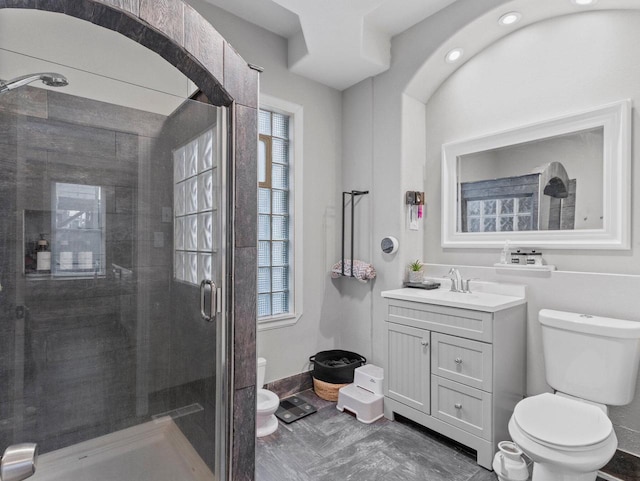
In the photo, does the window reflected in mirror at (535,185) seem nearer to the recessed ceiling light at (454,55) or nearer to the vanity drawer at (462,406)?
the recessed ceiling light at (454,55)

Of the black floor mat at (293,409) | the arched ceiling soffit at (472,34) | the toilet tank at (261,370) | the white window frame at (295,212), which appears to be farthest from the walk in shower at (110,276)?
the arched ceiling soffit at (472,34)

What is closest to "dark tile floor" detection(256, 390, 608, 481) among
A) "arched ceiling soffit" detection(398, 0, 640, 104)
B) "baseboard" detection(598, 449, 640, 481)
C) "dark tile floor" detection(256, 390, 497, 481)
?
"dark tile floor" detection(256, 390, 497, 481)

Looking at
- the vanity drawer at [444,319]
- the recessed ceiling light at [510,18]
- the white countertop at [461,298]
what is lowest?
the vanity drawer at [444,319]

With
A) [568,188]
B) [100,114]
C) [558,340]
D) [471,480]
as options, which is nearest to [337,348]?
[471,480]

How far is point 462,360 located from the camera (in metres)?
2.03

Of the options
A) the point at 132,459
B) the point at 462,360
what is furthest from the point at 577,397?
the point at 132,459

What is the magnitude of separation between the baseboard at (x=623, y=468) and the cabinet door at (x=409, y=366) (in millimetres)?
924

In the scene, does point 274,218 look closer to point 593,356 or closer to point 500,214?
point 500,214

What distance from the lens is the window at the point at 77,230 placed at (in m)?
1.16

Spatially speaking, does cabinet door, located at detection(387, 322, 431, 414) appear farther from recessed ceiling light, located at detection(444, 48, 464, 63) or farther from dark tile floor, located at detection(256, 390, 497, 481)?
recessed ceiling light, located at detection(444, 48, 464, 63)

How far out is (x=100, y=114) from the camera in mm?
1225

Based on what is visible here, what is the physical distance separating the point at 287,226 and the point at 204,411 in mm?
1726

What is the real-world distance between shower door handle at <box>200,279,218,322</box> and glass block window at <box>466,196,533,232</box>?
1981mm

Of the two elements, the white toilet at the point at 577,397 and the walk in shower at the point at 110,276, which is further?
the white toilet at the point at 577,397
